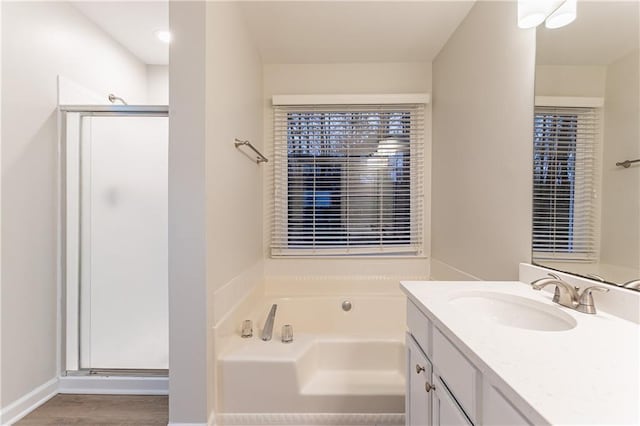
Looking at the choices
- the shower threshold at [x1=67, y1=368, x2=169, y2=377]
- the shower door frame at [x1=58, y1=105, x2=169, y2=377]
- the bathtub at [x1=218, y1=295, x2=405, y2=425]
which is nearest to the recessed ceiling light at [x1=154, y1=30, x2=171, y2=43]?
the shower door frame at [x1=58, y1=105, x2=169, y2=377]

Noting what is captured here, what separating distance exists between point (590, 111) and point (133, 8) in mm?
2573

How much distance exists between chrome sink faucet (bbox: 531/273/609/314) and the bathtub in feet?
2.95

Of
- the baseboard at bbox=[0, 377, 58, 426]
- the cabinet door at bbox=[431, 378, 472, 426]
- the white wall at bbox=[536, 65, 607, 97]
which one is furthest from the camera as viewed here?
the baseboard at bbox=[0, 377, 58, 426]

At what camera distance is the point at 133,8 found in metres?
1.95

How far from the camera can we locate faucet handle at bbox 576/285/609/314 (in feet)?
3.05

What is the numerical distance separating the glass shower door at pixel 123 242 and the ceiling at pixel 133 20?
2.38 ft

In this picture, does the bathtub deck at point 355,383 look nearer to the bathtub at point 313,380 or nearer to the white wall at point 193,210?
the bathtub at point 313,380

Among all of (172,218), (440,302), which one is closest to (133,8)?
(172,218)

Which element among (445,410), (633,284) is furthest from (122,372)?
(633,284)

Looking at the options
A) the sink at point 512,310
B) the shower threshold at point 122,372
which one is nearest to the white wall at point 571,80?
the sink at point 512,310

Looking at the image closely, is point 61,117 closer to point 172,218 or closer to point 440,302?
point 172,218

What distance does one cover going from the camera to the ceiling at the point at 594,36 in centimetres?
93

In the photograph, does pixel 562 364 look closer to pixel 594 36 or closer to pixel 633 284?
pixel 633 284

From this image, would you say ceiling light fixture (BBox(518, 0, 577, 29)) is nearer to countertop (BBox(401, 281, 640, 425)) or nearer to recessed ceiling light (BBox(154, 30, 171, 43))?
countertop (BBox(401, 281, 640, 425))
